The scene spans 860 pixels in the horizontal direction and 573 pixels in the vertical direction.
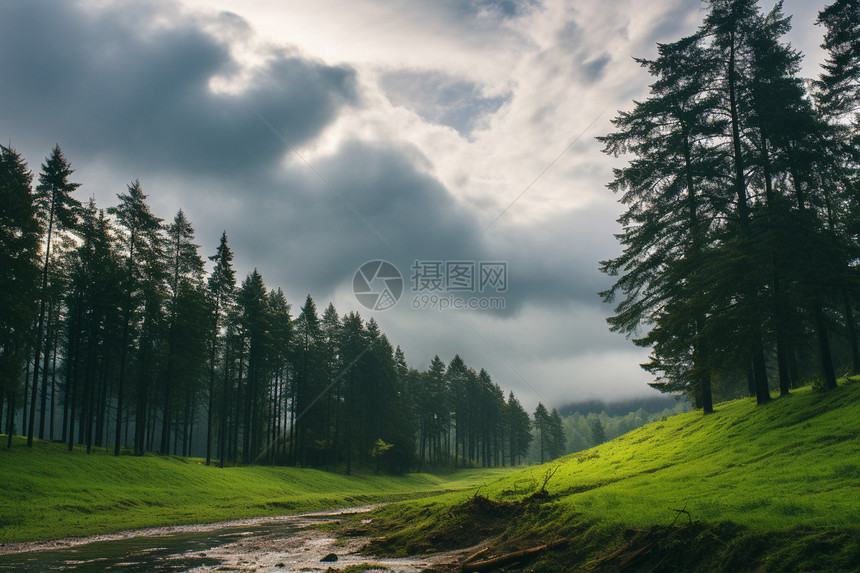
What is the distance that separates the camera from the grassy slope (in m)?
19.1

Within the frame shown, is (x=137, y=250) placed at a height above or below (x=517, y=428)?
above

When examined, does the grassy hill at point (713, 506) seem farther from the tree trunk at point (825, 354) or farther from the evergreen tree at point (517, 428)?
the evergreen tree at point (517, 428)

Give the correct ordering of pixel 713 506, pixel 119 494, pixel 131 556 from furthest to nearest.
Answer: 1. pixel 119 494
2. pixel 131 556
3. pixel 713 506

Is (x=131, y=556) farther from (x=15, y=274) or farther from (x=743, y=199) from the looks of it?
(x=743, y=199)

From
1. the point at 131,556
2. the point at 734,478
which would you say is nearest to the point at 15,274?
the point at 131,556

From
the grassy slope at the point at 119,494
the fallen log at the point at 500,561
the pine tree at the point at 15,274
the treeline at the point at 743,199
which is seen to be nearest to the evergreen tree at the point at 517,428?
the grassy slope at the point at 119,494

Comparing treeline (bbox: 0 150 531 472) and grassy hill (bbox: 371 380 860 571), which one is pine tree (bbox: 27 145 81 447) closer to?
treeline (bbox: 0 150 531 472)

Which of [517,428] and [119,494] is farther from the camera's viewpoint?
[517,428]

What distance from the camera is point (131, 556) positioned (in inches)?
527

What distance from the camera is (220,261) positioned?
43625mm

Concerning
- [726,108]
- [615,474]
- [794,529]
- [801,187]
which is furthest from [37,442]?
[801,187]

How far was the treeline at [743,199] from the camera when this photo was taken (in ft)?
62.3

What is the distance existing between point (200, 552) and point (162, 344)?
3709 cm

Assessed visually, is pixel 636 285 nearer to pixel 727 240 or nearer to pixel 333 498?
pixel 727 240
